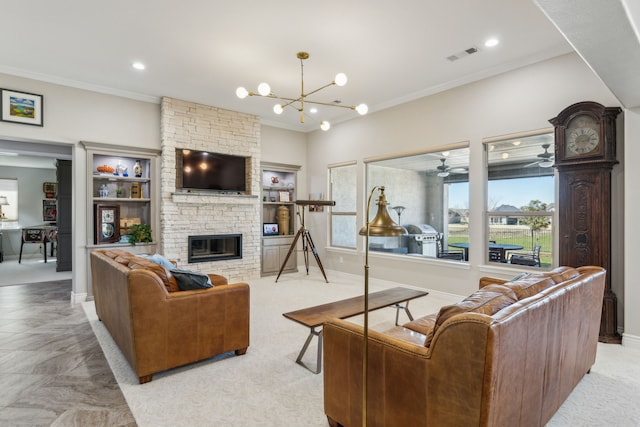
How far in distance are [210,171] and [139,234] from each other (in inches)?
61.6

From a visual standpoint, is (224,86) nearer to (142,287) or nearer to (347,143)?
(347,143)

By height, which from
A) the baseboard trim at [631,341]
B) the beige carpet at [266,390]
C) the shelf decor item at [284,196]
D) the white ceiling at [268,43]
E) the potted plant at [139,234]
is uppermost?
the white ceiling at [268,43]

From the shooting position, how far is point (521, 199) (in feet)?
14.1

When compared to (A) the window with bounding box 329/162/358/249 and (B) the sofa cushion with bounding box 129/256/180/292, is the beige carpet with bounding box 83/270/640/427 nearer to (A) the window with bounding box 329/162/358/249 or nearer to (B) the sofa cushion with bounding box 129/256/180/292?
(B) the sofa cushion with bounding box 129/256/180/292

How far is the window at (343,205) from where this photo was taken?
6.57 m

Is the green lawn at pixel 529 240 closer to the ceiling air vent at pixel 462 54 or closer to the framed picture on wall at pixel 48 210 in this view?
the ceiling air vent at pixel 462 54

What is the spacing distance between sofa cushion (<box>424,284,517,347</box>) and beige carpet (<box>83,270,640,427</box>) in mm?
1081

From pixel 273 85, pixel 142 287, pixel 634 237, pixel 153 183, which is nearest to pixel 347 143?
pixel 273 85

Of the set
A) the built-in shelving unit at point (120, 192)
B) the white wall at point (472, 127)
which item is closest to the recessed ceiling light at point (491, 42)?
the white wall at point (472, 127)

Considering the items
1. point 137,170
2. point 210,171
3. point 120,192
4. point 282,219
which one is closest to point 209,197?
point 210,171

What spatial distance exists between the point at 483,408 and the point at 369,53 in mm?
3794

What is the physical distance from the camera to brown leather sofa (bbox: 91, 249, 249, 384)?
2.46 m

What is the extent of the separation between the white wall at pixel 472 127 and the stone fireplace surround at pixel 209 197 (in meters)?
1.76

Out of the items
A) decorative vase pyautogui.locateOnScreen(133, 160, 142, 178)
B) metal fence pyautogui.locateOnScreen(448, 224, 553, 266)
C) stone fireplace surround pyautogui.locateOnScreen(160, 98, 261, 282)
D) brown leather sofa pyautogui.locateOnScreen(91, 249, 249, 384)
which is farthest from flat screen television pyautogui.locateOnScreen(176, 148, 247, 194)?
metal fence pyautogui.locateOnScreen(448, 224, 553, 266)
